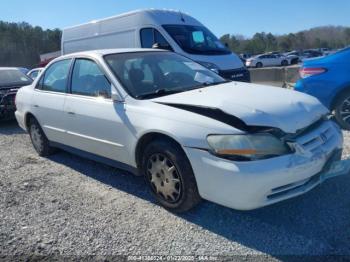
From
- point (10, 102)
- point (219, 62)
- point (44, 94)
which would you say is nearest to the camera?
point (44, 94)

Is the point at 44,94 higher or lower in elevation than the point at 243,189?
higher

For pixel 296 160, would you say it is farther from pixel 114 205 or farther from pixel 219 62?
pixel 219 62

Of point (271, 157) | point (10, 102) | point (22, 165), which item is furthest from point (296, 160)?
point (10, 102)

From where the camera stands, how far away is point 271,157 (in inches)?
114

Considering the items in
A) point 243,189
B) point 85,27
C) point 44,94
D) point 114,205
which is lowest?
point 114,205

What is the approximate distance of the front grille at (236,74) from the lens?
9.11 meters

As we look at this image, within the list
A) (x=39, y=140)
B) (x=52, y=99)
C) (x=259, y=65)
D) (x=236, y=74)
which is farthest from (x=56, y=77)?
(x=259, y=65)

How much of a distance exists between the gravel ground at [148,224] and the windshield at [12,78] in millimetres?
5618

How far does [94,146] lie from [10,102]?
5295 millimetres

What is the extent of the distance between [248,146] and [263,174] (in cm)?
25

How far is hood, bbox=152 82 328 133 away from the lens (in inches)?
121

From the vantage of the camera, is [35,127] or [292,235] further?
[35,127]

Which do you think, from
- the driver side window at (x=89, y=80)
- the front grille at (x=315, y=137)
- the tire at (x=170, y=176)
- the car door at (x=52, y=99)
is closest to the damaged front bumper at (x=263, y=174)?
the front grille at (x=315, y=137)

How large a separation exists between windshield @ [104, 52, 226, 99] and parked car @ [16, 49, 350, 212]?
0.01 meters
